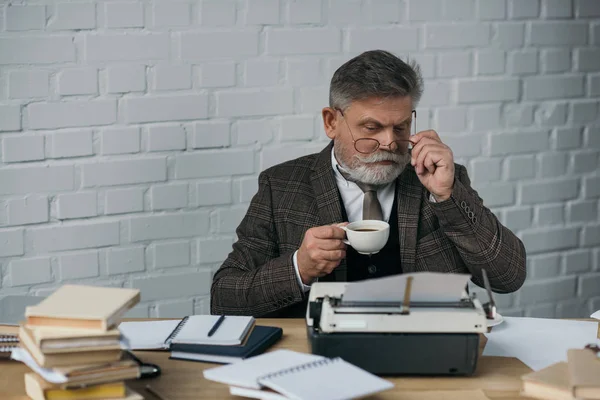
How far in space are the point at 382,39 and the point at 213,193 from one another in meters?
0.81

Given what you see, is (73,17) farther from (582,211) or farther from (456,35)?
(582,211)

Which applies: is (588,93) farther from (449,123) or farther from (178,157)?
(178,157)

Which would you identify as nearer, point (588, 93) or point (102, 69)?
point (102, 69)

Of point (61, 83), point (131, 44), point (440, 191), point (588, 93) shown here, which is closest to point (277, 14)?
point (131, 44)

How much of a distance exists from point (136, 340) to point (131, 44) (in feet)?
4.02

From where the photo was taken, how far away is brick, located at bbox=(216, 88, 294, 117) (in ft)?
9.80

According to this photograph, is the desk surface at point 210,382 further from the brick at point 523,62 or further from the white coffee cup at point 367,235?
the brick at point 523,62

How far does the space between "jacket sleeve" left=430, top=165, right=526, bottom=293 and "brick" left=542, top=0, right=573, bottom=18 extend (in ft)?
4.32

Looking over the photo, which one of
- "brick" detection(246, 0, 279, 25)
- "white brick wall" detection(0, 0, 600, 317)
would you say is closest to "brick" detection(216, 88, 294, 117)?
"white brick wall" detection(0, 0, 600, 317)

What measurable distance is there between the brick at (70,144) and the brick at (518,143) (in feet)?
4.90

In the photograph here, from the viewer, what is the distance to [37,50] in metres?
2.75

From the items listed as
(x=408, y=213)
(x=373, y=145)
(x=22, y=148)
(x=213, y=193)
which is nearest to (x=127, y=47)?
(x=22, y=148)

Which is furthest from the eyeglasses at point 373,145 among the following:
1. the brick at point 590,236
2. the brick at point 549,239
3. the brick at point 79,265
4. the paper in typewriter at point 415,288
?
the brick at point 590,236

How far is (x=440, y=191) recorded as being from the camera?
92.8 inches
